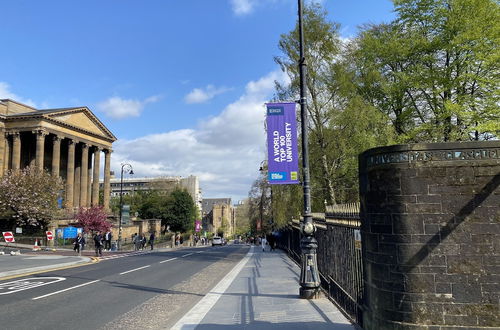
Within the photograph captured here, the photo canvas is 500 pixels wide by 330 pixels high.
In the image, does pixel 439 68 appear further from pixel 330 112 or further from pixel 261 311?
pixel 261 311

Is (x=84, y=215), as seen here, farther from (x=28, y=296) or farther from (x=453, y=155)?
(x=453, y=155)

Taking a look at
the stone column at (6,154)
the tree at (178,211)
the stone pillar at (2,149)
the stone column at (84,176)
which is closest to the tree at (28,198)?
the stone pillar at (2,149)

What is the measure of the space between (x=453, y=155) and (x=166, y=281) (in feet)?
38.9

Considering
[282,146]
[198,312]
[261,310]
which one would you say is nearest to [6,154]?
[282,146]

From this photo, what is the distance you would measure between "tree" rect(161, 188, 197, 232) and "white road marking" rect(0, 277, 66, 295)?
74341 millimetres

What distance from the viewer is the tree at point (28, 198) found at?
45.5 metres

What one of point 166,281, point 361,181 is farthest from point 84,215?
point 361,181

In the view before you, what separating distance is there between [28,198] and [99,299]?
4206cm

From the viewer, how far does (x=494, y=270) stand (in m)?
4.64

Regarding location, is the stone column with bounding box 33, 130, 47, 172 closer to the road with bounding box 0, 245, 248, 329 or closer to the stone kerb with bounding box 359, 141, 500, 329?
the road with bounding box 0, 245, 248, 329

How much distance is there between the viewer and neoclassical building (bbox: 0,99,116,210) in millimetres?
58094

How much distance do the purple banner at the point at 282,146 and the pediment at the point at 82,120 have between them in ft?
188

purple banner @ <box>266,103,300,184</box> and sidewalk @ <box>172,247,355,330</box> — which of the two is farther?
purple banner @ <box>266,103,300,184</box>

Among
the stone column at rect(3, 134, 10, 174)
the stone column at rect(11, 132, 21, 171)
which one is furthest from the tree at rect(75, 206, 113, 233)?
the stone column at rect(3, 134, 10, 174)
